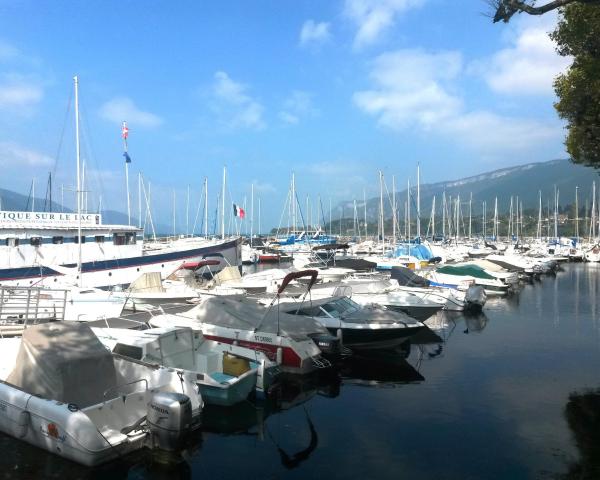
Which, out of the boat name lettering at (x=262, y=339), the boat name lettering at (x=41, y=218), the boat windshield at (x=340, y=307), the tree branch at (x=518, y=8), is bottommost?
the boat name lettering at (x=262, y=339)

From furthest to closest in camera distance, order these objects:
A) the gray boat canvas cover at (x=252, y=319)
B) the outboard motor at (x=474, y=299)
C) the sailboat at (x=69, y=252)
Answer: the sailboat at (x=69, y=252), the outboard motor at (x=474, y=299), the gray boat canvas cover at (x=252, y=319)

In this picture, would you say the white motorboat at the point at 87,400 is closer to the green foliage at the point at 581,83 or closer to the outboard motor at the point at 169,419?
the outboard motor at the point at 169,419

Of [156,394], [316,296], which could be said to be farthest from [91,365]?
[316,296]

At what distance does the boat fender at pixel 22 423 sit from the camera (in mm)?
9133

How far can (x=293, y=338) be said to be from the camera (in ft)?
50.2

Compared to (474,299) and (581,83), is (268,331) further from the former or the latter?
(474,299)

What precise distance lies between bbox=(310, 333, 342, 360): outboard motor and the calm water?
31.4 inches

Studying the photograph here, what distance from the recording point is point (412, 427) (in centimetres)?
1120

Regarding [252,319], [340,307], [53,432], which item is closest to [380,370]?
[340,307]

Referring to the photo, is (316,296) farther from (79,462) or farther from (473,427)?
(79,462)

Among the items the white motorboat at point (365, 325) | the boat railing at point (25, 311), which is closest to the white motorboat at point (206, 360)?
the boat railing at point (25, 311)

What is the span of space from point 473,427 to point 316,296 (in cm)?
1328

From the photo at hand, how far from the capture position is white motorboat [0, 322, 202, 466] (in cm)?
862

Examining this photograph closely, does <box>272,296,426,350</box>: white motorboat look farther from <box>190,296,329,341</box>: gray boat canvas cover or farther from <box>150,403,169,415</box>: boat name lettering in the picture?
<box>150,403,169,415</box>: boat name lettering
